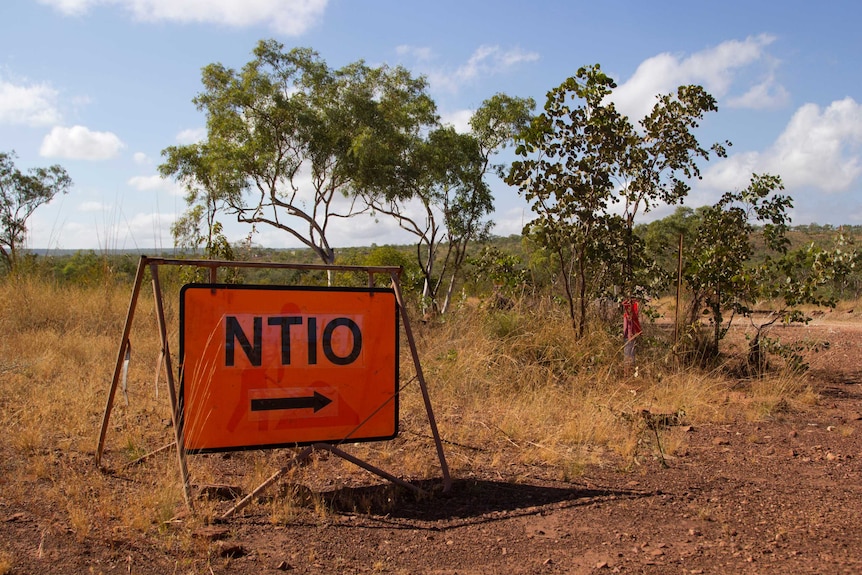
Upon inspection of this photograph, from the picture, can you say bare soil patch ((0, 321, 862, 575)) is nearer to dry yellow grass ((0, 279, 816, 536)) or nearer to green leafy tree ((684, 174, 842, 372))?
dry yellow grass ((0, 279, 816, 536))

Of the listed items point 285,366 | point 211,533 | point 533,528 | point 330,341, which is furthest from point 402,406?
point 211,533

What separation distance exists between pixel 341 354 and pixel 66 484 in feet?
5.89

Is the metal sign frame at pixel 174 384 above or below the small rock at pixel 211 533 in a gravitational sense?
above

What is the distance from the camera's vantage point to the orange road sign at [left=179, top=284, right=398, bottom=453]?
13.4ft

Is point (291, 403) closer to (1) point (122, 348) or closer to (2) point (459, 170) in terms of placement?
(1) point (122, 348)

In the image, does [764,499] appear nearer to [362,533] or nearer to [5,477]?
[362,533]

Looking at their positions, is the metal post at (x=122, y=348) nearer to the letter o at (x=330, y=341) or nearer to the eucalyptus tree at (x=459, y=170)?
the letter o at (x=330, y=341)

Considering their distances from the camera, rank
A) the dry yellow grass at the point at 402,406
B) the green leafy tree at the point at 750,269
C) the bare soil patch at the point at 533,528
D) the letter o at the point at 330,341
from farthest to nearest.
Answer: the green leafy tree at the point at 750,269 < the letter o at the point at 330,341 < the dry yellow grass at the point at 402,406 < the bare soil patch at the point at 533,528

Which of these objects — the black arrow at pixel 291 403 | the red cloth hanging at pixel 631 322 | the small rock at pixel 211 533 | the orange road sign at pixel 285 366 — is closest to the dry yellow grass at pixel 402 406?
the small rock at pixel 211 533

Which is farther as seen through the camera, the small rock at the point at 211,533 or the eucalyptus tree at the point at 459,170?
the eucalyptus tree at the point at 459,170

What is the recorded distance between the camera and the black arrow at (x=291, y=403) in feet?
13.8

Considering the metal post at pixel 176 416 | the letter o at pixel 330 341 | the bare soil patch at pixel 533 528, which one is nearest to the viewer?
the bare soil patch at pixel 533 528

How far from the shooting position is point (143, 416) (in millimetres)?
5863

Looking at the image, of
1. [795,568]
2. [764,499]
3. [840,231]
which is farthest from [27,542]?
[840,231]
